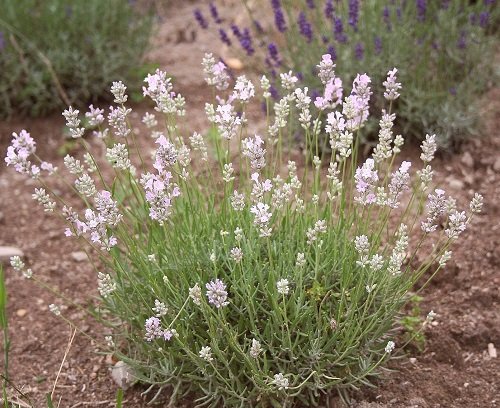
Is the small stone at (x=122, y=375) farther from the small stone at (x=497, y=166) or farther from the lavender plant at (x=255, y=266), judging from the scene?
the small stone at (x=497, y=166)

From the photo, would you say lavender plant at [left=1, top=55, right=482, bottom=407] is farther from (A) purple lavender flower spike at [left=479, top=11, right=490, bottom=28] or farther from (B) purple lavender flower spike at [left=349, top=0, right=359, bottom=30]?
(A) purple lavender flower spike at [left=479, top=11, right=490, bottom=28]

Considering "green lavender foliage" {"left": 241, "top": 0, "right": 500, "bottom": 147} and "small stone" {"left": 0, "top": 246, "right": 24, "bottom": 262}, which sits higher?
"green lavender foliage" {"left": 241, "top": 0, "right": 500, "bottom": 147}

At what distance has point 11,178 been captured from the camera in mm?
4379

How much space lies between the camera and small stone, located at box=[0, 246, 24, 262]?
3642 millimetres

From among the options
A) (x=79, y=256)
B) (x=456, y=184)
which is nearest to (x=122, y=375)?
(x=79, y=256)

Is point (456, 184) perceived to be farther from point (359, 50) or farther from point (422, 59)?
point (359, 50)

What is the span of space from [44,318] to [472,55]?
2.56 m

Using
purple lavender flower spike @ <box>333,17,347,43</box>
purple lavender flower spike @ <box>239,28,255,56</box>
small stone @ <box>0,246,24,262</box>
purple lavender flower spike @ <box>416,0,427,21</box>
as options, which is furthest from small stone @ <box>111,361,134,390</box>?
purple lavender flower spike @ <box>416,0,427,21</box>

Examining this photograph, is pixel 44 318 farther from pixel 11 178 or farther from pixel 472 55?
pixel 472 55

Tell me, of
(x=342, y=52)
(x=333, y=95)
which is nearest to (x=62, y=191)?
(x=342, y=52)

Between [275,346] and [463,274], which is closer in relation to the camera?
[275,346]

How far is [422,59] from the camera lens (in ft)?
13.1

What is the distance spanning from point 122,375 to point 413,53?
233cm

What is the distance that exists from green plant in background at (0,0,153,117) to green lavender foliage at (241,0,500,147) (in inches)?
48.3
